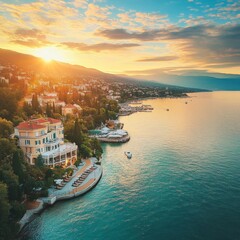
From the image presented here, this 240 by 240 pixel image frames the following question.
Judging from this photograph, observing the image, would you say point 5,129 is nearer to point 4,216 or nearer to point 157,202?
point 4,216

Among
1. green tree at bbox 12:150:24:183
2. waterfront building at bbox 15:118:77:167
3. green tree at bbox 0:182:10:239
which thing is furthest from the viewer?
waterfront building at bbox 15:118:77:167

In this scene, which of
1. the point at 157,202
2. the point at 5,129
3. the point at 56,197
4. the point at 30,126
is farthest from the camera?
the point at 5,129

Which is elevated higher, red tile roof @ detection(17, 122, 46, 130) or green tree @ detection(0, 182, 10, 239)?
red tile roof @ detection(17, 122, 46, 130)

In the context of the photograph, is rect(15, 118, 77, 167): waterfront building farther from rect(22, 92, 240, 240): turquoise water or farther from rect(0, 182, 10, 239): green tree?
rect(0, 182, 10, 239): green tree

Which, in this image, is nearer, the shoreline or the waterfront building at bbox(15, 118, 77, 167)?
the shoreline

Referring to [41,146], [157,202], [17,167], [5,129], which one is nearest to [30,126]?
[41,146]

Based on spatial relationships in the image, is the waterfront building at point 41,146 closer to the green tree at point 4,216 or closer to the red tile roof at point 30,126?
the red tile roof at point 30,126

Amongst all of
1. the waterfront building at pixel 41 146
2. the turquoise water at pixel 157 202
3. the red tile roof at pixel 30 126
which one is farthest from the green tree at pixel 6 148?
the turquoise water at pixel 157 202

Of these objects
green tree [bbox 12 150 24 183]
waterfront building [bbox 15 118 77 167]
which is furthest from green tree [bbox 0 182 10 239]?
waterfront building [bbox 15 118 77 167]

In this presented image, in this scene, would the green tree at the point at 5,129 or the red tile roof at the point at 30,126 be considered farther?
the green tree at the point at 5,129
